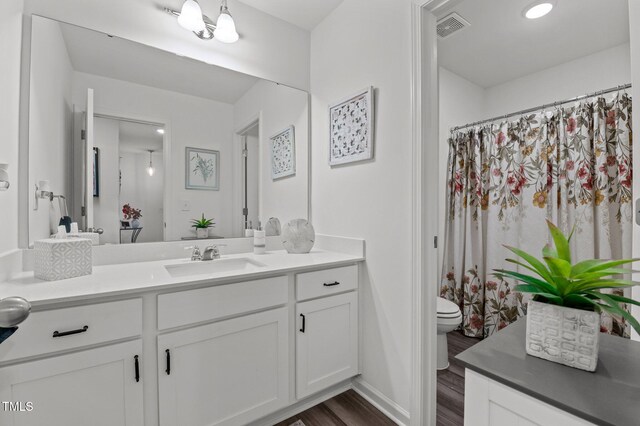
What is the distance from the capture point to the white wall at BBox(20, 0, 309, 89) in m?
1.46

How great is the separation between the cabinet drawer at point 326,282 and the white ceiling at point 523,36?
1.74m

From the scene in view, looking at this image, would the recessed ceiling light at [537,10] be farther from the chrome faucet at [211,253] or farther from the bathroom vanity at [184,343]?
the chrome faucet at [211,253]

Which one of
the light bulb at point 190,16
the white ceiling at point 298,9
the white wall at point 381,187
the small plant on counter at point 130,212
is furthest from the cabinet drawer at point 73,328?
the white ceiling at point 298,9

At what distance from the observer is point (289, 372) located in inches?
58.4

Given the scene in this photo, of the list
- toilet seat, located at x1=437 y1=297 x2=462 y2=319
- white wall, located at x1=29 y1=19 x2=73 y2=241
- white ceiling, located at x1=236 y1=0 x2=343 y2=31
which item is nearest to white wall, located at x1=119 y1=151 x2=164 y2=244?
white wall, located at x1=29 y1=19 x2=73 y2=241

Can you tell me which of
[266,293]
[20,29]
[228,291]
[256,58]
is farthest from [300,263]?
[20,29]

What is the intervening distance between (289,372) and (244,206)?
1.08 metres

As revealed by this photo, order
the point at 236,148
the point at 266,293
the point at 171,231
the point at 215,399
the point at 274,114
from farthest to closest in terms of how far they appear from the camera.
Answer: the point at 274,114, the point at 236,148, the point at 171,231, the point at 266,293, the point at 215,399

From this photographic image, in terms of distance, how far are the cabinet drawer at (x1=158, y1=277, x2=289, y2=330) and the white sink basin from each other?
0.39 ft

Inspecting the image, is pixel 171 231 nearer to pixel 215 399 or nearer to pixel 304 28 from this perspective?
pixel 215 399

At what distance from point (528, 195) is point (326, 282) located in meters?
1.85

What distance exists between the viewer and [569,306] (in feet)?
2.17

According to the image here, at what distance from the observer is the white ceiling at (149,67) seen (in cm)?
146

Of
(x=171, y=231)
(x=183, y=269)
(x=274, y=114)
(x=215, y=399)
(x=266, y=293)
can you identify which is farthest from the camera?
(x=274, y=114)
